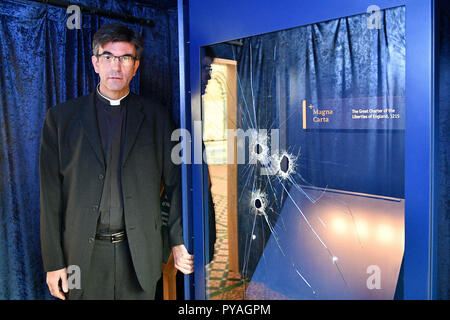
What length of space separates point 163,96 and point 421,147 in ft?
5.68

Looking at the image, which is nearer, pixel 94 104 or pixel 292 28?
pixel 292 28

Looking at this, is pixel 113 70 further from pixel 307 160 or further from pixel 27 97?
pixel 307 160

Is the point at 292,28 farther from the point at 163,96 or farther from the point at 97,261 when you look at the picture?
the point at 97,261

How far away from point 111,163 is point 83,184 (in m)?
0.19

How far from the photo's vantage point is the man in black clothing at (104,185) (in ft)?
7.57

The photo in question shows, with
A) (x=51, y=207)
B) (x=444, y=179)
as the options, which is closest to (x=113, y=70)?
(x=51, y=207)

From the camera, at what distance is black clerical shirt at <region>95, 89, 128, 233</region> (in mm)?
2316

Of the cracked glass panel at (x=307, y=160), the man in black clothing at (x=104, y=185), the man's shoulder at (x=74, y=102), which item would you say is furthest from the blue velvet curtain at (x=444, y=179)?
the man's shoulder at (x=74, y=102)

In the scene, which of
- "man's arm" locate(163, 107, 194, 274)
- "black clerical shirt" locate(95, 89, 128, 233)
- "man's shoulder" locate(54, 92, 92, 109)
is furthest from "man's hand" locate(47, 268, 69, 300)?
"man's shoulder" locate(54, 92, 92, 109)

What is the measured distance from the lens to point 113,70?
241cm

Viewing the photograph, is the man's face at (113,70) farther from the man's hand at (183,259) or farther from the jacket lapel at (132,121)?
the man's hand at (183,259)

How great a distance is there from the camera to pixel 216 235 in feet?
8.23

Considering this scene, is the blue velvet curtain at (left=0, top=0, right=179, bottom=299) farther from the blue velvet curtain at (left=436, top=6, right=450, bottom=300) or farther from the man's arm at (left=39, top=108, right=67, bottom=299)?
the blue velvet curtain at (left=436, top=6, right=450, bottom=300)

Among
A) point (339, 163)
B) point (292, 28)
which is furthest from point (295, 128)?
point (292, 28)
